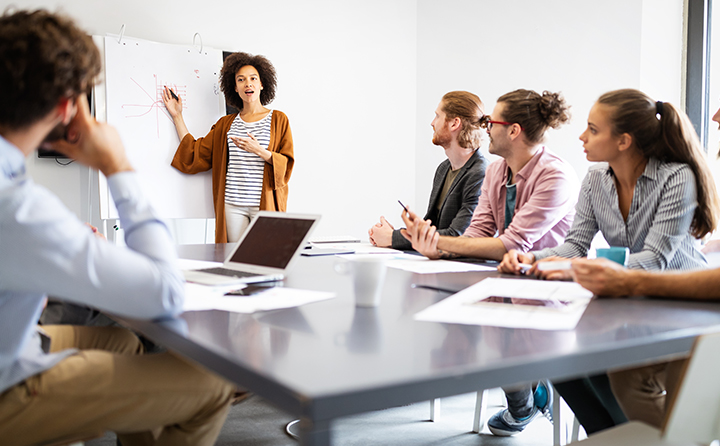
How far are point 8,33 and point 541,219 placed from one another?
167 centimetres

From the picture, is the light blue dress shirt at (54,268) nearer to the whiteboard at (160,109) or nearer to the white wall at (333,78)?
the whiteboard at (160,109)

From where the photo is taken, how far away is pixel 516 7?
3980mm

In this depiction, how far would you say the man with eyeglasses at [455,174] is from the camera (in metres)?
2.48

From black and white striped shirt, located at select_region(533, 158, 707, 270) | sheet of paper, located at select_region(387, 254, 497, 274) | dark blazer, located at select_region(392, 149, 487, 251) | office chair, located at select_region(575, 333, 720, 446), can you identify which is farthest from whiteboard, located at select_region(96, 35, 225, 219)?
office chair, located at select_region(575, 333, 720, 446)

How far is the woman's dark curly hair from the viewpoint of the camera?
393cm

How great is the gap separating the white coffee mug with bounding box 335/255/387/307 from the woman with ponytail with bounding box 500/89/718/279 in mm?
532

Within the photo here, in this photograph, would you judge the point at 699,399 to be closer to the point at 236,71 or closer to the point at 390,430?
the point at 390,430

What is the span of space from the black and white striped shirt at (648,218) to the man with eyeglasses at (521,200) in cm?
26

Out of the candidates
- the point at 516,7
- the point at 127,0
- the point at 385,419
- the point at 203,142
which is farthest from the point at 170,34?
the point at 385,419

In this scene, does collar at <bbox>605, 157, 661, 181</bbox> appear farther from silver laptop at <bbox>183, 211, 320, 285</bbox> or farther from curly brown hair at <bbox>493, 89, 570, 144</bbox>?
silver laptop at <bbox>183, 211, 320, 285</bbox>

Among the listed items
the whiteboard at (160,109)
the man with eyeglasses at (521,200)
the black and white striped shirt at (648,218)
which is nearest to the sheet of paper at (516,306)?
the black and white striped shirt at (648,218)

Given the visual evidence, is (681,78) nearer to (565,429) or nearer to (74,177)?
(565,429)

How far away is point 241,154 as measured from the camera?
382 cm

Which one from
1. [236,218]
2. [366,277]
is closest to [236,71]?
[236,218]
